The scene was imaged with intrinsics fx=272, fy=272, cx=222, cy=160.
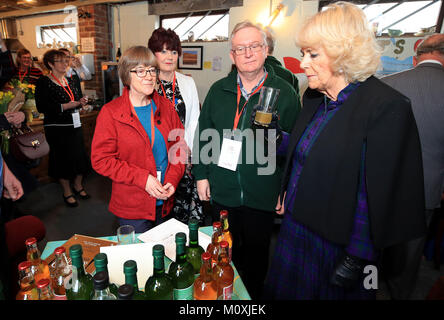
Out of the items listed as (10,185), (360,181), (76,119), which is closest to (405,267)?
(360,181)

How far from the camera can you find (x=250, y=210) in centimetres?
170

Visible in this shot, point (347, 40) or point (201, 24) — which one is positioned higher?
point (201, 24)

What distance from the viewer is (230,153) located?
162 centimetres

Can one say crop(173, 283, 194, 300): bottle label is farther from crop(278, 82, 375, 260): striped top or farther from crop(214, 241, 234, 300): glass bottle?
crop(278, 82, 375, 260): striped top

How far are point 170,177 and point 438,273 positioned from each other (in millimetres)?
2605

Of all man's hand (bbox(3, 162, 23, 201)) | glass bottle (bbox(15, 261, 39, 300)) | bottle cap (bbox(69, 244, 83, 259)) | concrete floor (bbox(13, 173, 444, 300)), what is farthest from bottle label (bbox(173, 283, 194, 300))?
concrete floor (bbox(13, 173, 444, 300))

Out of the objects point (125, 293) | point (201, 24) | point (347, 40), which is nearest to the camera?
point (125, 293)

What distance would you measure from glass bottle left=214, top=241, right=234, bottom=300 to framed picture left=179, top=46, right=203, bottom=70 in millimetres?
4375

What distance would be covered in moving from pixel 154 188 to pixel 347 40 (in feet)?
4.04

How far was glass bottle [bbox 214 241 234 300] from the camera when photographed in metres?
0.90

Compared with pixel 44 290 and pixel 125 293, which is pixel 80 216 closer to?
pixel 44 290

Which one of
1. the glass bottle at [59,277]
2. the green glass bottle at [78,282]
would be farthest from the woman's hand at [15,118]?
the green glass bottle at [78,282]

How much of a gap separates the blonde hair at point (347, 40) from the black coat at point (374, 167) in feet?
0.27
